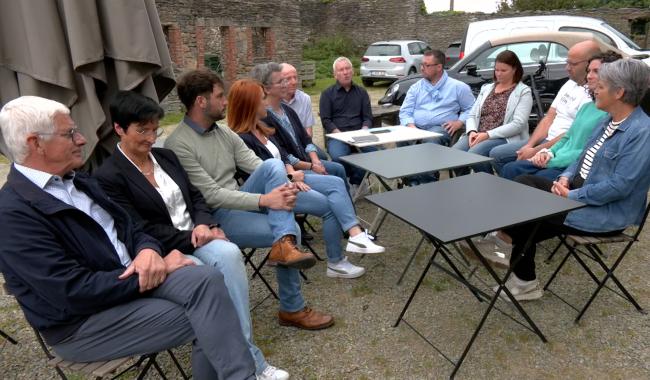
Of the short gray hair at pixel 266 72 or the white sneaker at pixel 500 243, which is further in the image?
the short gray hair at pixel 266 72

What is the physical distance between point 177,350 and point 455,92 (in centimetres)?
337

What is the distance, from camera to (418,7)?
21312 mm

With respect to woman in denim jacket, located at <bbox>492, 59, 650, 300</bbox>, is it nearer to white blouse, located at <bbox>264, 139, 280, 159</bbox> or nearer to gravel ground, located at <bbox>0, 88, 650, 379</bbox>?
gravel ground, located at <bbox>0, 88, 650, 379</bbox>

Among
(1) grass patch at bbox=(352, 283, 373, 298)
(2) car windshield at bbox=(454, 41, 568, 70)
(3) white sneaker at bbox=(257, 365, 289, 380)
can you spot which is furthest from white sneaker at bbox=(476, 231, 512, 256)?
(2) car windshield at bbox=(454, 41, 568, 70)

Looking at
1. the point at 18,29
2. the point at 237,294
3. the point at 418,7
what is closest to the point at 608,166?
the point at 237,294

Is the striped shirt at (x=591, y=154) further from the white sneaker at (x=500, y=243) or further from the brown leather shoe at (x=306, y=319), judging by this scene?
the brown leather shoe at (x=306, y=319)

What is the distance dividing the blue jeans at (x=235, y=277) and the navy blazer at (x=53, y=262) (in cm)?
42

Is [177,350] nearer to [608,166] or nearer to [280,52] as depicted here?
[608,166]

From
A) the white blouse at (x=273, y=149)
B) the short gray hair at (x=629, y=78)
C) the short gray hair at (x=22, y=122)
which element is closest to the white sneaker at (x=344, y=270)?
the white blouse at (x=273, y=149)

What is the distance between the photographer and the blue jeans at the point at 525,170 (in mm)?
3117

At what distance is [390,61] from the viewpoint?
47.4ft

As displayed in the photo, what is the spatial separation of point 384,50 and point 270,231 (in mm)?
13340

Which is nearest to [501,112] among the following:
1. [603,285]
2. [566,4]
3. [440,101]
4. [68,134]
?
[440,101]

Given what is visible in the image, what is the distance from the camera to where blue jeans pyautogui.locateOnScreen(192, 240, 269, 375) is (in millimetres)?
1995
